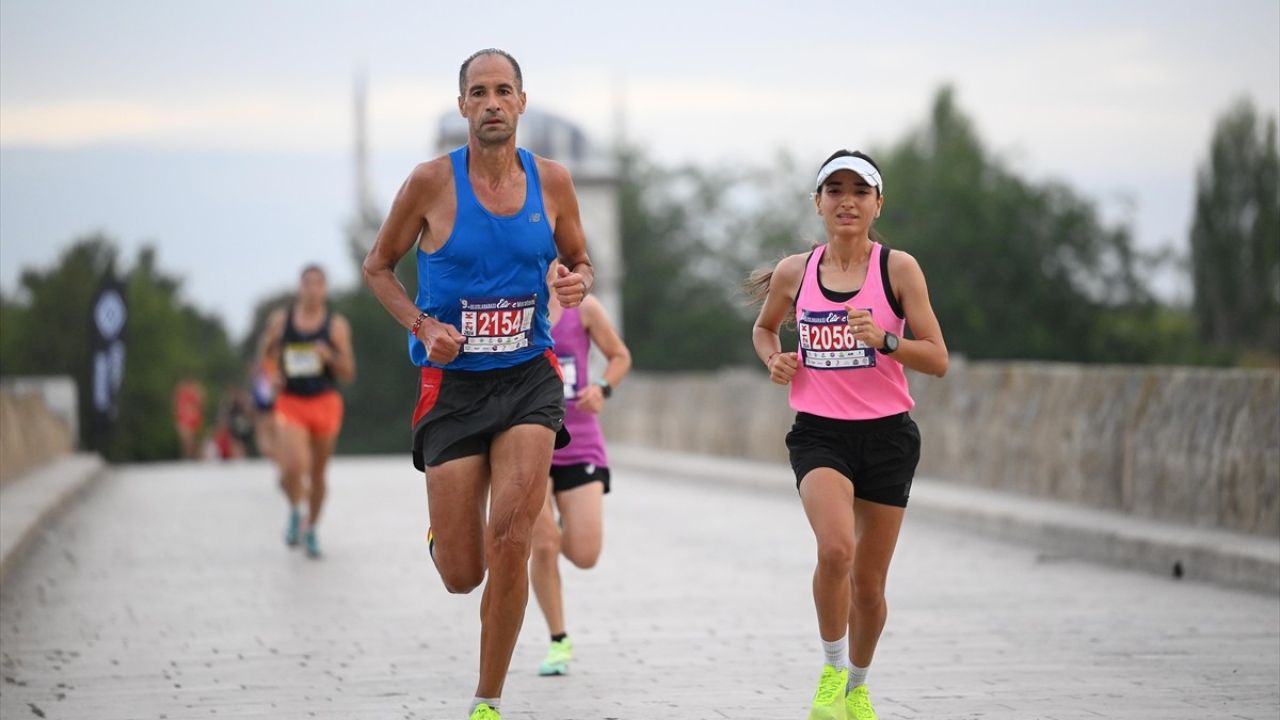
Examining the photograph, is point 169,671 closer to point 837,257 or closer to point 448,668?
point 448,668

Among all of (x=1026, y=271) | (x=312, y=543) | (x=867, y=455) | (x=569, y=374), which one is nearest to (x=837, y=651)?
(x=867, y=455)

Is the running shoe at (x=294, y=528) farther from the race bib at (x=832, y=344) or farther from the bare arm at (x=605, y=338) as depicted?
the race bib at (x=832, y=344)

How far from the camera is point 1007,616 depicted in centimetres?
1123

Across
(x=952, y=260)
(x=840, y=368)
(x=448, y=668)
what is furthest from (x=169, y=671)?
(x=952, y=260)

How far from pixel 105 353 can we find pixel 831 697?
2811 cm

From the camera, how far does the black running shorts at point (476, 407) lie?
7023 millimetres

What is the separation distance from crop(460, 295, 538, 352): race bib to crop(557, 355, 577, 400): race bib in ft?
9.28

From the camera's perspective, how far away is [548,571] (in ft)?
31.0

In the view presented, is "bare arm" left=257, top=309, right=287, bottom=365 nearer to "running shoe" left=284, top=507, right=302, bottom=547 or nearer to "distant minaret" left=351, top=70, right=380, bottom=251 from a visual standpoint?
"running shoe" left=284, top=507, right=302, bottom=547

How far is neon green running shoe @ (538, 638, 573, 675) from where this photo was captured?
9.12 metres

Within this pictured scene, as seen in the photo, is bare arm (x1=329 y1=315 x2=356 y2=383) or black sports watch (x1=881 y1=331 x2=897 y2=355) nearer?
black sports watch (x1=881 y1=331 x2=897 y2=355)

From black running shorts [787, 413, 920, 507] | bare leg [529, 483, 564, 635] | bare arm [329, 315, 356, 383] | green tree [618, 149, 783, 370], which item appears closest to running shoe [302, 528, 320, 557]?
bare arm [329, 315, 356, 383]

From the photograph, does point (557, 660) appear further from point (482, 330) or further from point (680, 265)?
point (680, 265)

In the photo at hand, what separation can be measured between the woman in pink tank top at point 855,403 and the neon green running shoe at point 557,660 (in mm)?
2099
